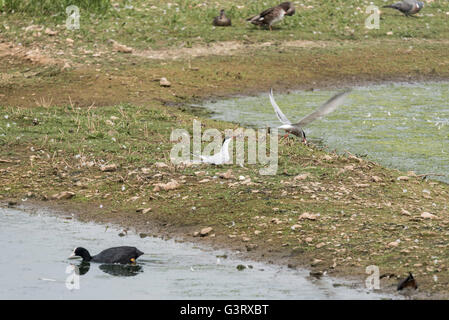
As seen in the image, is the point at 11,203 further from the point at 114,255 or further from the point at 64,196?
the point at 114,255

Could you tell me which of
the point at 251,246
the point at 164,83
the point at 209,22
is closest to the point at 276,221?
the point at 251,246

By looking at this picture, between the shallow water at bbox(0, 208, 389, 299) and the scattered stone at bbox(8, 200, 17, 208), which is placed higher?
the shallow water at bbox(0, 208, 389, 299)

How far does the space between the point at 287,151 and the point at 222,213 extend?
280 cm

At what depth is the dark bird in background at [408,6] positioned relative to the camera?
936 inches

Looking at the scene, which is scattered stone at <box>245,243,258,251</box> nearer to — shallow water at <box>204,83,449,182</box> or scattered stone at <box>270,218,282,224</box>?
scattered stone at <box>270,218,282,224</box>

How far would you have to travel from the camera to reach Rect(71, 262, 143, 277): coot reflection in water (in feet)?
30.2

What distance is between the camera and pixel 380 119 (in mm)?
17031

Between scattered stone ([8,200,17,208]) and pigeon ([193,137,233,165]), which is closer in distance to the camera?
scattered stone ([8,200,17,208])

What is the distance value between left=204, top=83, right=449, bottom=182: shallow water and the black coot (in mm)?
5479

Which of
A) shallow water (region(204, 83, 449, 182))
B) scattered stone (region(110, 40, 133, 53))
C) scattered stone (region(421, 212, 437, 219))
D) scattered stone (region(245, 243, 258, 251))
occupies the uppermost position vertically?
scattered stone (region(110, 40, 133, 53))

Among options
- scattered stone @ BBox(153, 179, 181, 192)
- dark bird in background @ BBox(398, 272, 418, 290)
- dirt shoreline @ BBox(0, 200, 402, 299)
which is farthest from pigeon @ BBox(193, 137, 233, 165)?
dark bird in background @ BBox(398, 272, 418, 290)

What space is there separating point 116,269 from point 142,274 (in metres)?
0.32

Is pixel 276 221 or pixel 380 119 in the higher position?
pixel 276 221
